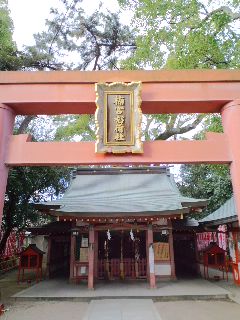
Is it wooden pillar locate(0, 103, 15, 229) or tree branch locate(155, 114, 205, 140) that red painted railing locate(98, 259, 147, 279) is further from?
wooden pillar locate(0, 103, 15, 229)

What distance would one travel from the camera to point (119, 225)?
41.1 ft

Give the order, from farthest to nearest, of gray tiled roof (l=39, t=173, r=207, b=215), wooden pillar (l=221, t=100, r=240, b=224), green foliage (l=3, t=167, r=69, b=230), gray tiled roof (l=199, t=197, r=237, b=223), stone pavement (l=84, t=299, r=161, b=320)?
green foliage (l=3, t=167, r=69, b=230)
gray tiled roof (l=199, t=197, r=237, b=223)
gray tiled roof (l=39, t=173, r=207, b=215)
stone pavement (l=84, t=299, r=161, b=320)
wooden pillar (l=221, t=100, r=240, b=224)

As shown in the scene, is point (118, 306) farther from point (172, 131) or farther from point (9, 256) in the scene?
point (9, 256)

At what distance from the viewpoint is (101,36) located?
647 inches

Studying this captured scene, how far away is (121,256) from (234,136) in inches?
392

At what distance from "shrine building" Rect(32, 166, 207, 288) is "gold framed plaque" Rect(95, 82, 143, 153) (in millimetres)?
6967

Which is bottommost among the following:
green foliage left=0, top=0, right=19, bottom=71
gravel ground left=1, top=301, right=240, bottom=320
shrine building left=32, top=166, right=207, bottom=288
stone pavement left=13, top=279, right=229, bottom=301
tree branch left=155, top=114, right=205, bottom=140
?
gravel ground left=1, top=301, right=240, bottom=320

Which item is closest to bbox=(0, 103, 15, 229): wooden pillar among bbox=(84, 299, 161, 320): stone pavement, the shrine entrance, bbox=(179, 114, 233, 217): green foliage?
bbox=(84, 299, 161, 320): stone pavement

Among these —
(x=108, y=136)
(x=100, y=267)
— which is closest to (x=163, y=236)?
(x=100, y=267)

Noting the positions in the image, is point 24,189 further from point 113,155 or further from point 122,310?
point 113,155

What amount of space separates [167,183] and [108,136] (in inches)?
443

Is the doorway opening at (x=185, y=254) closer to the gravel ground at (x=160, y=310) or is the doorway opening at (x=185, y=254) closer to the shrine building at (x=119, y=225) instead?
the shrine building at (x=119, y=225)

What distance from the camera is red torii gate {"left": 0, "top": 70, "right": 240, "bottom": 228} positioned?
494 cm

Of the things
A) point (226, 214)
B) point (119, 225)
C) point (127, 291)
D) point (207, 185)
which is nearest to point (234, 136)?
point (127, 291)
